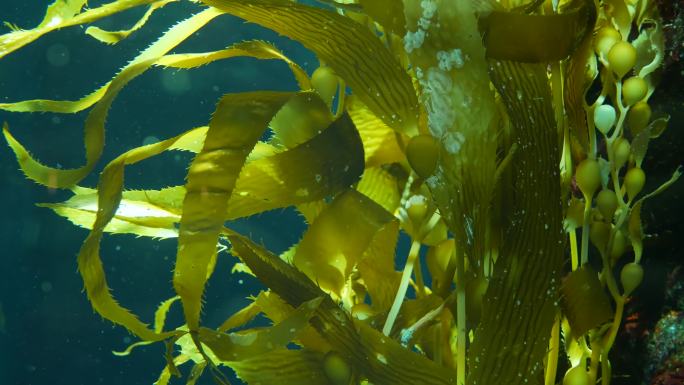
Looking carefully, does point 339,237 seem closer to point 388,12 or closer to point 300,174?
point 300,174

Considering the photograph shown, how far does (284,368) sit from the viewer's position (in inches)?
31.9

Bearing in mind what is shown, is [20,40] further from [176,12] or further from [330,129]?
[176,12]

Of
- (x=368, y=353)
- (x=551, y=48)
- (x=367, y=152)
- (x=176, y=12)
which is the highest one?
(x=551, y=48)

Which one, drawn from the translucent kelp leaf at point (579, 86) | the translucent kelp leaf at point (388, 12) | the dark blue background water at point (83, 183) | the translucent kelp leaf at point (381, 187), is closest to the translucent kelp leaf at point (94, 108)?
the translucent kelp leaf at point (388, 12)

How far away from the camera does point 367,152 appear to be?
1005 mm

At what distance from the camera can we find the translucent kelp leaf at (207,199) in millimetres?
674

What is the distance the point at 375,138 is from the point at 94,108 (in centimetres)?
39

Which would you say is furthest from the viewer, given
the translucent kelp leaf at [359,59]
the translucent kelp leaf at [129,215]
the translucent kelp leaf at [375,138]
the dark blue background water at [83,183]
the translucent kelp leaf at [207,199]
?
the dark blue background water at [83,183]

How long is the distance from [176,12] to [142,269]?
2.16 meters

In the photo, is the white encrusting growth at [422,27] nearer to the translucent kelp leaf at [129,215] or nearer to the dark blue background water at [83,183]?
the translucent kelp leaf at [129,215]

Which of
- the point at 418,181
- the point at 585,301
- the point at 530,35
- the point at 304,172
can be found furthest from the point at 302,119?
the point at 585,301

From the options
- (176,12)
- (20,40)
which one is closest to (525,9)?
(20,40)

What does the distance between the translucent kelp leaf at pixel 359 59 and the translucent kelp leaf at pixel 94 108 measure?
11cm

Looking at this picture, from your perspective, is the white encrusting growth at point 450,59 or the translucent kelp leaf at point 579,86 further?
the translucent kelp leaf at point 579,86
